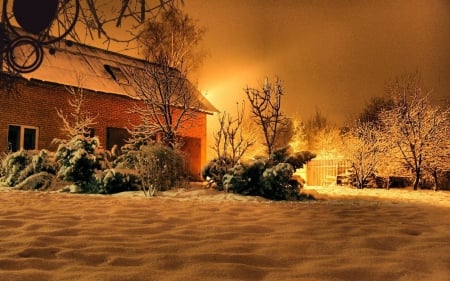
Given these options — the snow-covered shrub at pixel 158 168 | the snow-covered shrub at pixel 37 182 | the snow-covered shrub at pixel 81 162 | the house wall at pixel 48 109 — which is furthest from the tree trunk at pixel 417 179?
the snow-covered shrub at pixel 37 182

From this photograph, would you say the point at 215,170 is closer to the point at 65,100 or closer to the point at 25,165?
the point at 25,165

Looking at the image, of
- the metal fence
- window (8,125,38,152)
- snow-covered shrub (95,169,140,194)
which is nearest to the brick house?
window (8,125,38,152)

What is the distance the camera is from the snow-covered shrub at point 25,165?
10.7 meters

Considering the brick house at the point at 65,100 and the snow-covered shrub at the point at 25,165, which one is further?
the brick house at the point at 65,100

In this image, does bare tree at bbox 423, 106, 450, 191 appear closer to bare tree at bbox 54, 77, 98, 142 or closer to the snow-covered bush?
the snow-covered bush

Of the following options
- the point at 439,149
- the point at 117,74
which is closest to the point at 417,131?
the point at 439,149

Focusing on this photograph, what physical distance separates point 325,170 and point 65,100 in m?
11.7

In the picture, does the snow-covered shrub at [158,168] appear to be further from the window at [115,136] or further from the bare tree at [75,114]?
the window at [115,136]

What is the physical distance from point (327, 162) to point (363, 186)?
127 inches

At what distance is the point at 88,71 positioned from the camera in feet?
57.2

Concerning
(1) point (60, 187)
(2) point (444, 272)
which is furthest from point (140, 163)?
(2) point (444, 272)

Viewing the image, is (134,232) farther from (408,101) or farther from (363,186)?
(408,101)

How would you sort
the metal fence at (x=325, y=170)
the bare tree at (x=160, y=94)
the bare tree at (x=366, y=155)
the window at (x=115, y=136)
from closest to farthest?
the bare tree at (x=160, y=94) < the bare tree at (x=366, y=155) < the window at (x=115, y=136) < the metal fence at (x=325, y=170)

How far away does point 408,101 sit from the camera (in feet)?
52.4
